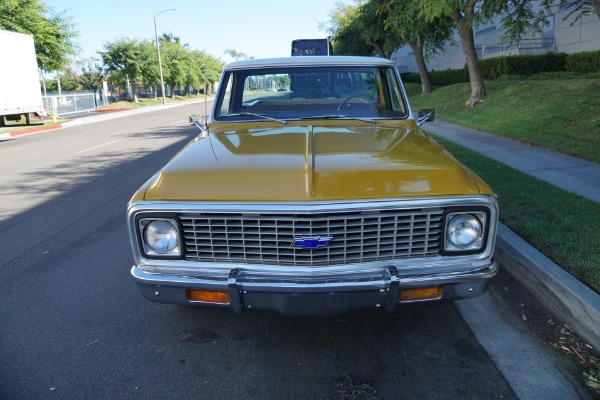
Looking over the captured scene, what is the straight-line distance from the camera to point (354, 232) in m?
2.84

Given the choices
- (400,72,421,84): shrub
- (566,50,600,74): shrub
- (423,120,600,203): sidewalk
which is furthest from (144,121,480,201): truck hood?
(400,72,421,84): shrub

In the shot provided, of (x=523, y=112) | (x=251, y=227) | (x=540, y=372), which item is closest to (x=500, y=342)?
(x=540, y=372)

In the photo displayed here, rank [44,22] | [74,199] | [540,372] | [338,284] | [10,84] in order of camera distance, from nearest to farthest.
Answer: [338,284]
[540,372]
[74,199]
[10,84]
[44,22]

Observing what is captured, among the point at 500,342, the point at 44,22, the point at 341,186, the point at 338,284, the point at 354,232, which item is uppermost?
the point at 44,22

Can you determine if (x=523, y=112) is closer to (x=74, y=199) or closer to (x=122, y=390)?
(x=74, y=199)

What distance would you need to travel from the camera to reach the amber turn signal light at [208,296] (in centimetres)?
292

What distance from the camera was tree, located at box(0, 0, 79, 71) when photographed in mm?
23812

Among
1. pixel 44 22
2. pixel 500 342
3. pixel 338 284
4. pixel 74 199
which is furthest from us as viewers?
pixel 44 22

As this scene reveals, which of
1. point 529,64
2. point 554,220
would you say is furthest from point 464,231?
point 529,64

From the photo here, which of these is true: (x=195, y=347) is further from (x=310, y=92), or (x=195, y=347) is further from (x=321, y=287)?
(x=310, y=92)

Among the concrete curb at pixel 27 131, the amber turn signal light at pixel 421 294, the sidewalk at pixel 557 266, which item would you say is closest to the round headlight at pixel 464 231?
the amber turn signal light at pixel 421 294

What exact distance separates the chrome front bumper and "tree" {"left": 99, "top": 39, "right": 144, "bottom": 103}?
45710 millimetres

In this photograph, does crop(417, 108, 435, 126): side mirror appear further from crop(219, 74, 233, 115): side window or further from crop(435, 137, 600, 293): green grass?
crop(219, 74, 233, 115): side window

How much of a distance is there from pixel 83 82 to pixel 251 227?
57.7 metres
